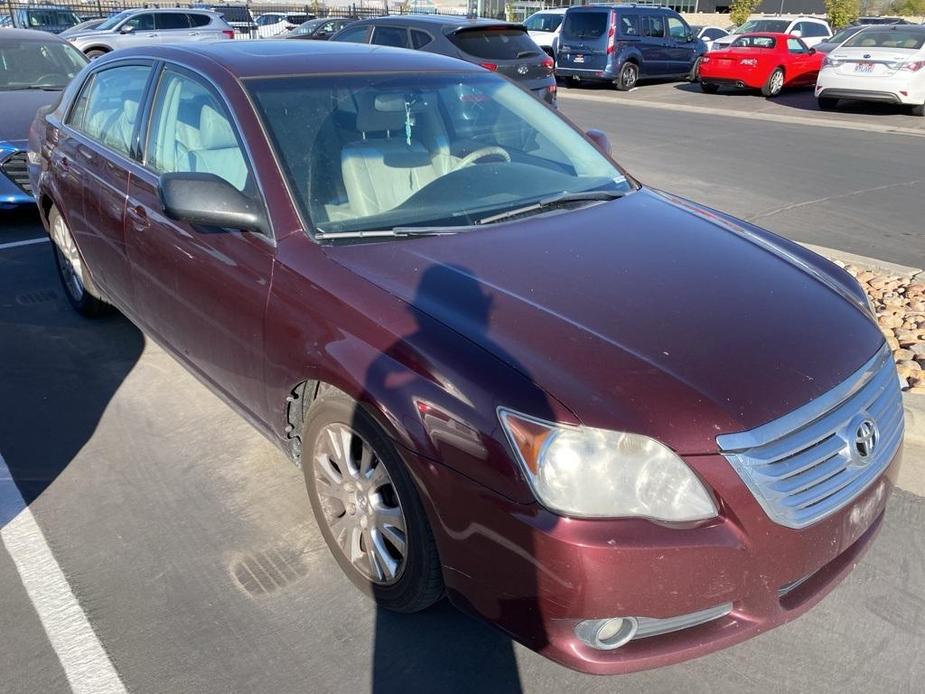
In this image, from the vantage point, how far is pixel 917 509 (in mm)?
3258

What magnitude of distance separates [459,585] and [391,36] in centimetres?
1090

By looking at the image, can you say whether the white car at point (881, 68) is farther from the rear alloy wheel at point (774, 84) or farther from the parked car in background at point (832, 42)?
the parked car in background at point (832, 42)

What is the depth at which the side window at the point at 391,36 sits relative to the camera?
1149 centimetres

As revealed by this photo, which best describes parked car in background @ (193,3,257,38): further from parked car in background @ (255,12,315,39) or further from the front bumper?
the front bumper

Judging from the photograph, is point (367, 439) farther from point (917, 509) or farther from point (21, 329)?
point (21, 329)

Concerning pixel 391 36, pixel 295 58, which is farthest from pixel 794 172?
pixel 295 58

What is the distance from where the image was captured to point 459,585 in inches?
88.3

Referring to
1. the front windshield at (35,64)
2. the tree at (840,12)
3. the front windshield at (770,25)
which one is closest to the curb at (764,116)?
the front windshield at (770,25)

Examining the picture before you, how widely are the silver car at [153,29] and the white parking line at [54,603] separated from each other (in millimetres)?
17454

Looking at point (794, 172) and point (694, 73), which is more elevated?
point (694, 73)

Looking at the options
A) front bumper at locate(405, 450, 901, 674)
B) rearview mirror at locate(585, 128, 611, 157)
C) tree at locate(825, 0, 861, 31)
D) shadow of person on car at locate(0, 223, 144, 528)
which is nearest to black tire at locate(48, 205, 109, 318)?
shadow of person on car at locate(0, 223, 144, 528)

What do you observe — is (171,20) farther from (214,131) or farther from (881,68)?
(214,131)

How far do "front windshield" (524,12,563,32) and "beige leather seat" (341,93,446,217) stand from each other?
21.3m

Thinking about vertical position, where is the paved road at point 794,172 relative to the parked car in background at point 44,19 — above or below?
below
